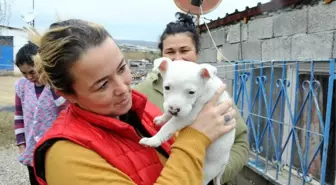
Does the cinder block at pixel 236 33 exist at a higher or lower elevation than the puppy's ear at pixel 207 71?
higher

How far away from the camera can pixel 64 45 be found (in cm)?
120

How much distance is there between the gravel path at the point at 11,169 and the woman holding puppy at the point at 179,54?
4.24 metres

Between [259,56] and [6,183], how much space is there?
15.0ft

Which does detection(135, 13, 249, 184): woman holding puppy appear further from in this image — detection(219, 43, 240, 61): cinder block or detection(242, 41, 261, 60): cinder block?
detection(219, 43, 240, 61): cinder block

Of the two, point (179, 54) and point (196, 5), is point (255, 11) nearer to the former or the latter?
point (196, 5)

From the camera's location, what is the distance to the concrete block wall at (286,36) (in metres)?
2.56

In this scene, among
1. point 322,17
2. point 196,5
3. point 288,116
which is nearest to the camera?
point 322,17

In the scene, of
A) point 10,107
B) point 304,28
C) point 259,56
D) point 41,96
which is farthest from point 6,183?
point 10,107

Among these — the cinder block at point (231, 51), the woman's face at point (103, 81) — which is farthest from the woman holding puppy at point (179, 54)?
the cinder block at point (231, 51)

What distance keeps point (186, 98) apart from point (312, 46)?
1.72 m

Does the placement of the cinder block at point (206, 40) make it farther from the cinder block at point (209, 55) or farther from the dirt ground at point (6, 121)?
the dirt ground at point (6, 121)

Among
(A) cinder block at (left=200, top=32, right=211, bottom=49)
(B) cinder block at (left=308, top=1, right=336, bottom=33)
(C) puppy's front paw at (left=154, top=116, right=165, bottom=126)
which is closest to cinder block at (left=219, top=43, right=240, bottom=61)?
(A) cinder block at (left=200, top=32, right=211, bottom=49)

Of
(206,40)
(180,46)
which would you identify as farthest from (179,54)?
(206,40)

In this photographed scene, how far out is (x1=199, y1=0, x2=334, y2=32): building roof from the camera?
2892mm
